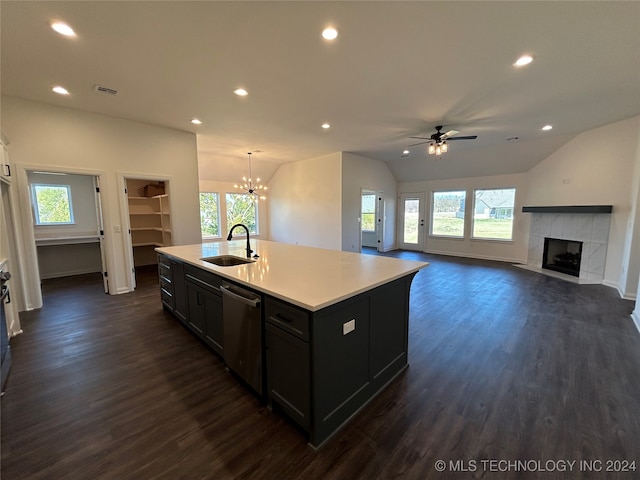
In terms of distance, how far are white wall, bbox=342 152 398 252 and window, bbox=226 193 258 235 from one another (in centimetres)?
401

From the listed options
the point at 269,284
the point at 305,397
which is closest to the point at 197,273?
the point at 269,284

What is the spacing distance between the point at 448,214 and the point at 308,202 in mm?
4428

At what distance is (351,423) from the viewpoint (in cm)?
171

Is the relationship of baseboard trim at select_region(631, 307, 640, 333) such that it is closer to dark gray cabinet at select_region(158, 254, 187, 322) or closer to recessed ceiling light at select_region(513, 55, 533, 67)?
recessed ceiling light at select_region(513, 55, 533, 67)

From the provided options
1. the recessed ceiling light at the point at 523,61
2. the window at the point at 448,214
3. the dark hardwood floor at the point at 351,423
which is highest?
the recessed ceiling light at the point at 523,61

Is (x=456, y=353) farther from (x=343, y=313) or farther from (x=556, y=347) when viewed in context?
(x=343, y=313)

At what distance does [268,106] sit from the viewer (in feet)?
12.5

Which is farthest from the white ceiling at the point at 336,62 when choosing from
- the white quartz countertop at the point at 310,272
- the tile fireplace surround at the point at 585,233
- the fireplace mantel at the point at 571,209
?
the white quartz countertop at the point at 310,272

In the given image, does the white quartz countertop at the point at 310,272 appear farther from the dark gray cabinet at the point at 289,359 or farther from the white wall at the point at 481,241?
the white wall at the point at 481,241

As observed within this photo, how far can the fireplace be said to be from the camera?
5.58 meters

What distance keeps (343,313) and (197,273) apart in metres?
1.70

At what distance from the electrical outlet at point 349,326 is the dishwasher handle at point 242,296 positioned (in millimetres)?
603

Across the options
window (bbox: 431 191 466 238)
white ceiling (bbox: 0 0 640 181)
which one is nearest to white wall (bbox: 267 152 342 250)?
white ceiling (bbox: 0 0 640 181)

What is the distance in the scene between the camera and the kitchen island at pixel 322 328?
1.52 meters
